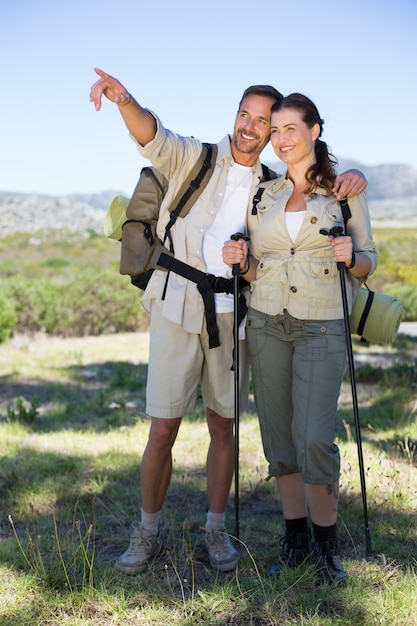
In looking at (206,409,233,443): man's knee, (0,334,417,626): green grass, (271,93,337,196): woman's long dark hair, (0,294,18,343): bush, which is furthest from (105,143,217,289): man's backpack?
(0,294,18,343): bush

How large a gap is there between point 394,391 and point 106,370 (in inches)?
158

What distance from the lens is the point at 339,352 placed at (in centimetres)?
332

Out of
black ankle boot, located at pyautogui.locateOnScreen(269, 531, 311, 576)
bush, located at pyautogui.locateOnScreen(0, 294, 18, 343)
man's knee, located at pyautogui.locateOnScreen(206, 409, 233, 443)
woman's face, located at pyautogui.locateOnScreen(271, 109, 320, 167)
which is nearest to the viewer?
woman's face, located at pyautogui.locateOnScreen(271, 109, 320, 167)

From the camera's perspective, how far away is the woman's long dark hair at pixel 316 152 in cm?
334

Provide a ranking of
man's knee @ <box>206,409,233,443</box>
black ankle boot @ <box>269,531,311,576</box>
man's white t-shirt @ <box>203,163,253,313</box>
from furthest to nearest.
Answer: man's knee @ <box>206,409,233,443</box>
man's white t-shirt @ <box>203,163,253,313</box>
black ankle boot @ <box>269,531,311,576</box>

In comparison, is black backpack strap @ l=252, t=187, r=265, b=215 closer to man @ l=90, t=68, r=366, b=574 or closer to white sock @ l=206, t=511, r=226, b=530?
man @ l=90, t=68, r=366, b=574

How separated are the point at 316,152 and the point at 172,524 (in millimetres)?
Result: 2125

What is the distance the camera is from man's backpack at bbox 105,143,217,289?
3.52 m

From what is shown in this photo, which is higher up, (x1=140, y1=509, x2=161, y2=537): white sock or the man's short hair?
the man's short hair

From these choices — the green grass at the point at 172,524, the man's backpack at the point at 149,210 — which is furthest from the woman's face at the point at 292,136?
the green grass at the point at 172,524

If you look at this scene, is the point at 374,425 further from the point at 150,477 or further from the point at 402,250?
the point at 402,250

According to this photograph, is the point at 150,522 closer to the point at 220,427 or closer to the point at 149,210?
the point at 220,427

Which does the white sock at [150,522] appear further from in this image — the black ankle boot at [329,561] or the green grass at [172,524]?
the black ankle boot at [329,561]

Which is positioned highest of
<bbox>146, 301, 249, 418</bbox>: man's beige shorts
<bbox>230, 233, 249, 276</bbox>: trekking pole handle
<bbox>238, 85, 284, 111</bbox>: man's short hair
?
<bbox>238, 85, 284, 111</bbox>: man's short hair
